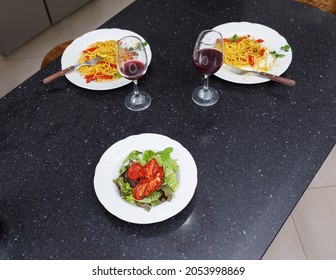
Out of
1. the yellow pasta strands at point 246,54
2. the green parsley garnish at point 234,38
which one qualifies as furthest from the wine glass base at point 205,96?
the green parsley garnish at point 234,38

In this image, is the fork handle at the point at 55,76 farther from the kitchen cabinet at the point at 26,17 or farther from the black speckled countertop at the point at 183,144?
the kitchen cabinet at the point at 26,17

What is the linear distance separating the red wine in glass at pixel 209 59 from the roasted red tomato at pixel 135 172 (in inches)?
14.0

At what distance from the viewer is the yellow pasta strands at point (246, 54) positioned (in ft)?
4.01

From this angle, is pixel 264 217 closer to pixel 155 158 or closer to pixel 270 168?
pixel 270 168

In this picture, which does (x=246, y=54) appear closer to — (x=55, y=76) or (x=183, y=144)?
(x=183, y=144)

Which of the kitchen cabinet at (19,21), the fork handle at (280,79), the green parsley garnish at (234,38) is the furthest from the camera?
the kitchen cabinet at (19,21)

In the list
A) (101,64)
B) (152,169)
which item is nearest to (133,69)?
(101,64)

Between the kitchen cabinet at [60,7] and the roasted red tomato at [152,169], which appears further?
the kitchen cabinet at [60,7]

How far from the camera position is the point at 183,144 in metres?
1.07

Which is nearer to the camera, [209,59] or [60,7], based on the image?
[209,59]

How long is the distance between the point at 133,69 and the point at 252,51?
0.44 m

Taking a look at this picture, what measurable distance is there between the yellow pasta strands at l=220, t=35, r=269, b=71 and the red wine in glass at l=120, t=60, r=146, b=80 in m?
0.31

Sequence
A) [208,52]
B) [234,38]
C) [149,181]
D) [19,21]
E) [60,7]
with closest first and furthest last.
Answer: [149,181] → [208,52] → [234,38] → [19,21] → [60,7]

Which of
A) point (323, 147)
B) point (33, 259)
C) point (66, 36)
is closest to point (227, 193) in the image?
point (323, 147)
